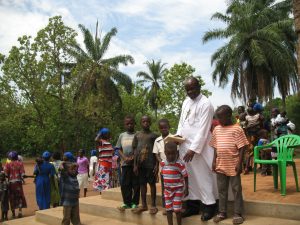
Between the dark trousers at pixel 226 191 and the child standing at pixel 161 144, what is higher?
the child standing at pixel 161 144

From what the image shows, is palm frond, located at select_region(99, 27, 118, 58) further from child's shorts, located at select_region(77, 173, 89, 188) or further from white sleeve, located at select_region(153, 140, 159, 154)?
white sleeve, located at select_region(153, 140, 159, 154)

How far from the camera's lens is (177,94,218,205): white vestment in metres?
4.65

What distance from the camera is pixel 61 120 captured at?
25859 millimetres

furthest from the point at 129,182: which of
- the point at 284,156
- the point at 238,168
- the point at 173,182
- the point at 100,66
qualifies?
the point at 100,66

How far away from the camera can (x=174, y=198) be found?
464cm

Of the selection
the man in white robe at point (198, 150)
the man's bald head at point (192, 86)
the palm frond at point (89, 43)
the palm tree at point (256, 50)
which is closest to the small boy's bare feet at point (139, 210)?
the man in white robe at point (198, 150)

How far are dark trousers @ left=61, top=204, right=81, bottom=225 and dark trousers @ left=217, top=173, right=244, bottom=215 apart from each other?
2.55 metres

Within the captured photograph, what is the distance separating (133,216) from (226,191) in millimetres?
1760

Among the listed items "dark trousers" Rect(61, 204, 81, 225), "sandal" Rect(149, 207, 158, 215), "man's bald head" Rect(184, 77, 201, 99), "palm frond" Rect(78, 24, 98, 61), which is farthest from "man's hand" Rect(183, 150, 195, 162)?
"palm frond" Rect(78, 24, 98, 61)

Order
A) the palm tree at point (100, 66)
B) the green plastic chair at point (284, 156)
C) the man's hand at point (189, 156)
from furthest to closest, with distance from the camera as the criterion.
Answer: the palm tree at point (100, 66), the green plastic chair at point (284, 156), the man's hand at point (189, 156)

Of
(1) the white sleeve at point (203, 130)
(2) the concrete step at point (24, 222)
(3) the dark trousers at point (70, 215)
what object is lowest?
(2) the concrete step at point (24, 222)

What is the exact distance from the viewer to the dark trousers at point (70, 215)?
580 cm

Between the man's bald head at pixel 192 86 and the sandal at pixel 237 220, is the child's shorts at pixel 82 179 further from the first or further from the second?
the sandal at pixel 237 220

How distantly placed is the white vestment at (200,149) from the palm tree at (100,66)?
918 inches
